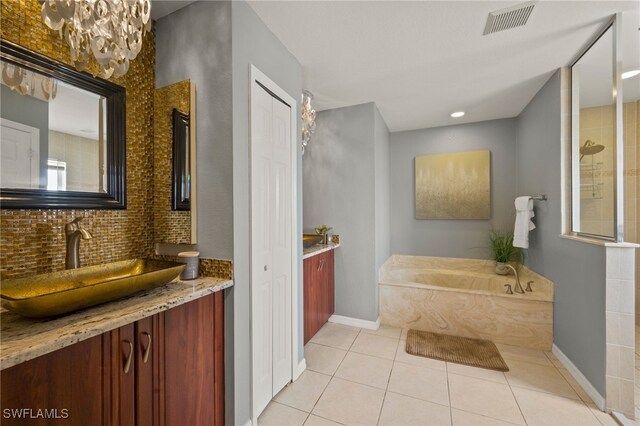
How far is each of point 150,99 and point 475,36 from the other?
2.23 meters

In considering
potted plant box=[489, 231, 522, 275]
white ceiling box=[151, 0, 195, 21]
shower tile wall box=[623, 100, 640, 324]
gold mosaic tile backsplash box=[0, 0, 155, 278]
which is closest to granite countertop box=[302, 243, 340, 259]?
gold mosaic tile backsplash box=[0, 0, 155, 278]

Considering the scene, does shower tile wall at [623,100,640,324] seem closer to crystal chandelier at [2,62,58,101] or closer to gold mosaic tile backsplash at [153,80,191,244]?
gold mosaic tile backsplash at [153,80,191,244]

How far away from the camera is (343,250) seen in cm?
313

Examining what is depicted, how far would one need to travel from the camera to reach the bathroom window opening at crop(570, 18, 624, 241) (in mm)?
1747

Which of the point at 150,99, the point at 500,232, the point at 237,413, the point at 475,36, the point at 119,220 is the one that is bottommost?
the point at 237,413

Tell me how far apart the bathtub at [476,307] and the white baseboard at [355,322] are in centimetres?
17

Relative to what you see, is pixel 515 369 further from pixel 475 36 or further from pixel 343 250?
pixel 475 36

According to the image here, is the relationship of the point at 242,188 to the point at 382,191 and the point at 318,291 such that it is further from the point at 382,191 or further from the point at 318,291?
the point at 382,191

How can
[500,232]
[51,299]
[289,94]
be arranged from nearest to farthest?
[51,299], [289,94], [500,232]

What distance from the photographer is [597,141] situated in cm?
209

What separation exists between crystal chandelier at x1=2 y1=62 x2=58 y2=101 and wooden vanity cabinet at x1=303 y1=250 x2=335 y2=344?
6.32 ft

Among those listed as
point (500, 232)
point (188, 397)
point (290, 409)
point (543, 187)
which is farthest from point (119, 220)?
point (500, 232)

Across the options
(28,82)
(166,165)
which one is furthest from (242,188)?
(28,82)

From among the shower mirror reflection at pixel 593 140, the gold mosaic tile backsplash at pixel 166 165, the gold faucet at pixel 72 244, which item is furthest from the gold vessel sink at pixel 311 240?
the shower mirror reflection at pixel 593 140
